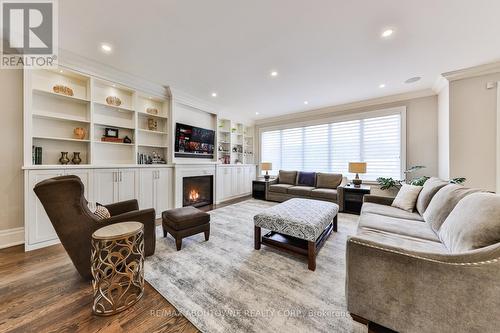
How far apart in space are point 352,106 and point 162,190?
500 centimetres

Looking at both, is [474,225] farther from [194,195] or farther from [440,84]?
[194,195]

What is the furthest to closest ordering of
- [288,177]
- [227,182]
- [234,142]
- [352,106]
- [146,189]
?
1. [234,142]
2. [288,177]
3. [227,182]
4. [352,106]
5. [146,189]

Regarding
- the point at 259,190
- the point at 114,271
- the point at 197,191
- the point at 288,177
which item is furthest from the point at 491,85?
the point at 197,191

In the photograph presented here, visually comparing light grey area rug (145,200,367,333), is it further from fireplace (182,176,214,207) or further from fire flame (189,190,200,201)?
fire flame (189,190,200,201)

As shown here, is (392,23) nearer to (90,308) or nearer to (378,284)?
(378,284)

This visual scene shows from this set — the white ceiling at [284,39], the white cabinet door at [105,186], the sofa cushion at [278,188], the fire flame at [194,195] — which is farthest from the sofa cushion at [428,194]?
the white cabinet door at [105,186]

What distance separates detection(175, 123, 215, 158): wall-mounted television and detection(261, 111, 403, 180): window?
2.28 meters

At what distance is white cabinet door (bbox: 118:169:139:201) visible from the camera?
315cm

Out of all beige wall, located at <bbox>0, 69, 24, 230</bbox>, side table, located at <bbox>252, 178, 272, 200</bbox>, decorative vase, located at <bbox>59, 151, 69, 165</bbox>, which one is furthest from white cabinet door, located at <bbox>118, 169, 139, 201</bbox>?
side table, located at <bbox>252, 178, 272, 200</bbox>

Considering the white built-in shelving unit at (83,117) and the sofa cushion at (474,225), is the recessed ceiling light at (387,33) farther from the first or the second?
the white built-in shelving unit at (83,117)

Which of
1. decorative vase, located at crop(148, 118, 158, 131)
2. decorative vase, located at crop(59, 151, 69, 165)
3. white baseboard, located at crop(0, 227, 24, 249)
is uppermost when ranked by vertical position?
decorative vase, located at crop(148, 118, 158, 131)

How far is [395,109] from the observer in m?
4.21

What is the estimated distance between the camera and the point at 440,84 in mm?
3479

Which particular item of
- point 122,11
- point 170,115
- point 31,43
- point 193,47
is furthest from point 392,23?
point 31,43
